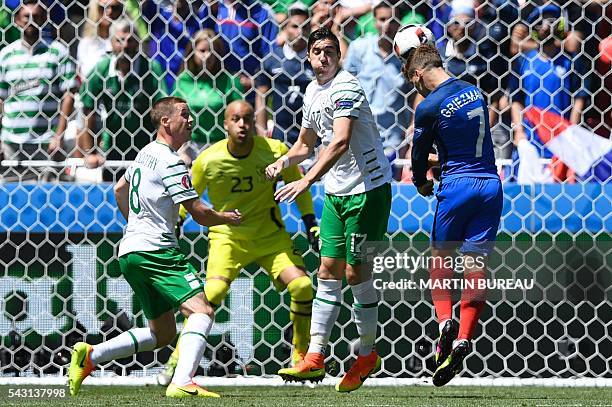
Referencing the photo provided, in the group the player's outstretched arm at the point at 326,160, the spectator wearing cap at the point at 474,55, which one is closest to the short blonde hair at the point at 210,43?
the spectator wearing cap at the point at 474,55

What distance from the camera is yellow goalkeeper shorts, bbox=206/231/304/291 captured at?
8219mm

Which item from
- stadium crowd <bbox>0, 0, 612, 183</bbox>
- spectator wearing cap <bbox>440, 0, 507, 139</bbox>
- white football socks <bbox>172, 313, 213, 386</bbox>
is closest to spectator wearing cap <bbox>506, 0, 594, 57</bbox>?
stadium crowd <bbox>0, 0, 612, 183</bbox>

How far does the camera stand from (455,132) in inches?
263

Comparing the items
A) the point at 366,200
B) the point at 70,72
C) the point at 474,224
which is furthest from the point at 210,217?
the point at 70,72

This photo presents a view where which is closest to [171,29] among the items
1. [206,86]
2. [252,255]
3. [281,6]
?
[206,86]

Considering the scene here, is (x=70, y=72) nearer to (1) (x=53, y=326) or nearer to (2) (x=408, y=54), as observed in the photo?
(1) (x=53, y=326)

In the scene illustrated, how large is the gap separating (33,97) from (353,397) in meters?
3.04

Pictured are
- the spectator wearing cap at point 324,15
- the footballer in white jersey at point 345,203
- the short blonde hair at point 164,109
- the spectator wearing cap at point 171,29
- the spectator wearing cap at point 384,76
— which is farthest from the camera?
the spectator wearing cap at point 171,29

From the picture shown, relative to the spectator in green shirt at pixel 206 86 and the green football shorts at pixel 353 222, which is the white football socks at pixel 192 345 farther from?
the spectator in green shirt at pixel 206 86

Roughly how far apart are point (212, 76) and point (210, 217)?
2104 mm

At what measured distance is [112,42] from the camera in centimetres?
895

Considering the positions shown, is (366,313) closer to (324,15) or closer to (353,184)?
(353,184)

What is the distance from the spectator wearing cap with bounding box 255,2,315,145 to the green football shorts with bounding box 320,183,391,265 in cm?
155

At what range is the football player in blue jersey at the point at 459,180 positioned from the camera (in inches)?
262
